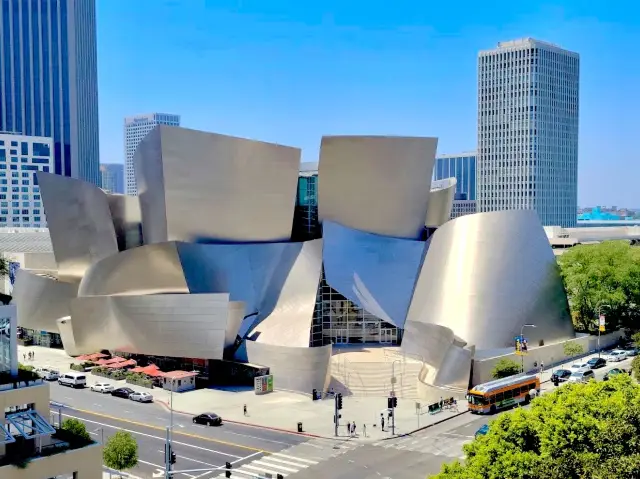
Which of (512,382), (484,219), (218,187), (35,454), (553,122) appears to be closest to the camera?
(35,454)

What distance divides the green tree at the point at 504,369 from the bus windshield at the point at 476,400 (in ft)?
15.9

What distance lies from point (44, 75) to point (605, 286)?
158052 millimetres

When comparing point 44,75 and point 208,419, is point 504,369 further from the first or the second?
point 44,75

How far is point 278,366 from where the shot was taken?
42719 millimetres

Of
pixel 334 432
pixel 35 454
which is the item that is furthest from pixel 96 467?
pixel 334 432

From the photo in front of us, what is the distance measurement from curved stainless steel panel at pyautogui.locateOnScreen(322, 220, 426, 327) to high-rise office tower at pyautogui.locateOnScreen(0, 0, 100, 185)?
441 ft

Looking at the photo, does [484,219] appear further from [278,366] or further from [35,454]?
[35,454]

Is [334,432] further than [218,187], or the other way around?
[218,187]

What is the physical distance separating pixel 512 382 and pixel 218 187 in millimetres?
23876

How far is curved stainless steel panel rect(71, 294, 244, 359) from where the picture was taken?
142 ft

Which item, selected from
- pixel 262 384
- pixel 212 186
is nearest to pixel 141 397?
pixel 262 384

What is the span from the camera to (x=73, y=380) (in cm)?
4341

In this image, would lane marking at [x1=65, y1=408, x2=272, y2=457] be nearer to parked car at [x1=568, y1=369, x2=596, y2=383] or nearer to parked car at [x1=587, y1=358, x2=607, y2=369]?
parked car at [x1=568, y1=369, x2=596, y2=383]

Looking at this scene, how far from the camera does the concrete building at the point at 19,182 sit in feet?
457
